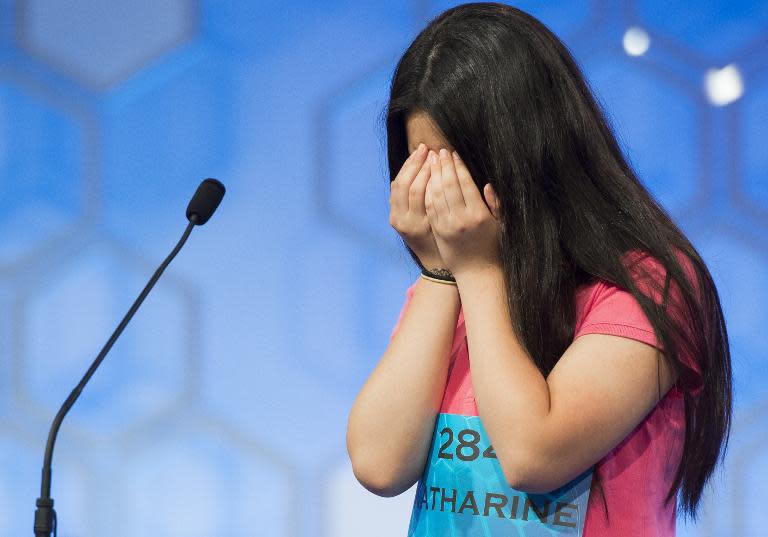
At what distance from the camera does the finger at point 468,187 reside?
36.7 inches

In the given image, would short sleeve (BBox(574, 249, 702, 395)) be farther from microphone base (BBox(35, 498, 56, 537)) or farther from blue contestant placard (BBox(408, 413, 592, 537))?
microphone base (BBox(35, 498, 56, 537))

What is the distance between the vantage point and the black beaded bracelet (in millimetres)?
988

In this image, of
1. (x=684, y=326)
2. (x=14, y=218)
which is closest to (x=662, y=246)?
(x=684, y=326)

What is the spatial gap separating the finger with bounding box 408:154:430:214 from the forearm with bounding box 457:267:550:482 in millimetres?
79

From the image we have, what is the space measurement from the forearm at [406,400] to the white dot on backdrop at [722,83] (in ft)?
2.94

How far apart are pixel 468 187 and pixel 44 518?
1.50 ft

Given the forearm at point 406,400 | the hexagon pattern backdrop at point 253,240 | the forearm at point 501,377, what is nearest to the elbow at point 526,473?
the forearm at point 501,377

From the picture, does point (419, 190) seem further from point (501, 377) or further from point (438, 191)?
Result: point (501, 377)

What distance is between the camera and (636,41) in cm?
169

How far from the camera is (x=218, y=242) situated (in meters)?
1.69

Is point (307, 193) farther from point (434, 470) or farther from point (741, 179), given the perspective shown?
point (434, 470)

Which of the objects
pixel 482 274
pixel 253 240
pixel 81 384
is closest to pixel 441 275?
pixel 482 274

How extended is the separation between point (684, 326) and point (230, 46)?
1054 mm

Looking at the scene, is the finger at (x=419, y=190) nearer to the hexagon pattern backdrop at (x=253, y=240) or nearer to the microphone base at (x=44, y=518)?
the microphone base at (x=44, y=518)
